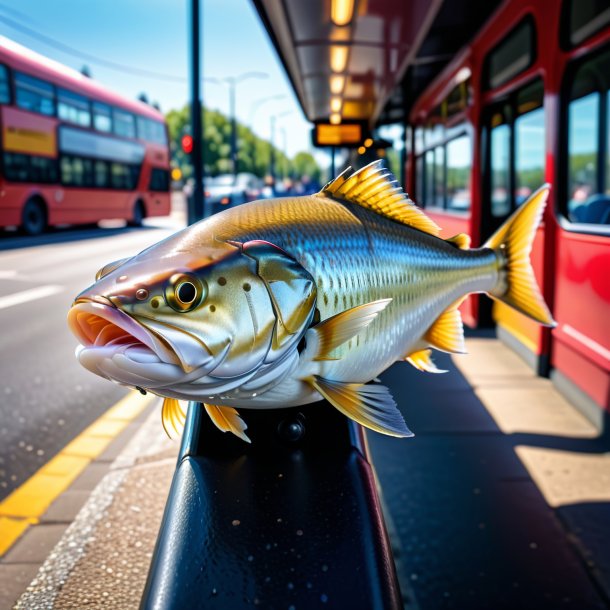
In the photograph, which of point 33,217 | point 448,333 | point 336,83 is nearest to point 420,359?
point 448,333

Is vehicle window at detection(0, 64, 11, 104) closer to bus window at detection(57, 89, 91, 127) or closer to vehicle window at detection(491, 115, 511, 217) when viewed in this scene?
bus window at detection(57, 89, 91, 127)

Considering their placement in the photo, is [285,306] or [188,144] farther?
[188,144]

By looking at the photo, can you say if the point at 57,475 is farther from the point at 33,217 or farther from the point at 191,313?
the point at 33,217

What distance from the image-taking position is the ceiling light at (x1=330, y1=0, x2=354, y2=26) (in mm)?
4621

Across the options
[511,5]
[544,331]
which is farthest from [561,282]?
[511,5]

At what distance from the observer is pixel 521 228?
79cm

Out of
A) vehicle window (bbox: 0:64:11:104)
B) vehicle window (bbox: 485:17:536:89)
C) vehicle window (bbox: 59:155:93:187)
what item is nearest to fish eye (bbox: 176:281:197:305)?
vehicle window (bbox: 0:64:11:104)

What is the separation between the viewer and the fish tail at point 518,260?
0.76 metres

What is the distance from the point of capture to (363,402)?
23.2 inches

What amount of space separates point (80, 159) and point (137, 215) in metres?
5.70

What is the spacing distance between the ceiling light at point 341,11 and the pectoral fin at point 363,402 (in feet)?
14.7

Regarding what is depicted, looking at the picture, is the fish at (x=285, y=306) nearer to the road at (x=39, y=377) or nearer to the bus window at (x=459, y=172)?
the road at (x=39, y=377)

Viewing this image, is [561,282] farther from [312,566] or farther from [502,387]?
[312,566]

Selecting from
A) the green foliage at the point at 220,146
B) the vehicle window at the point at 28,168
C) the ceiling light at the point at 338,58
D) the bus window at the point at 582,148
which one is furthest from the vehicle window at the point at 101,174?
the green foliage at the point at 220,146
